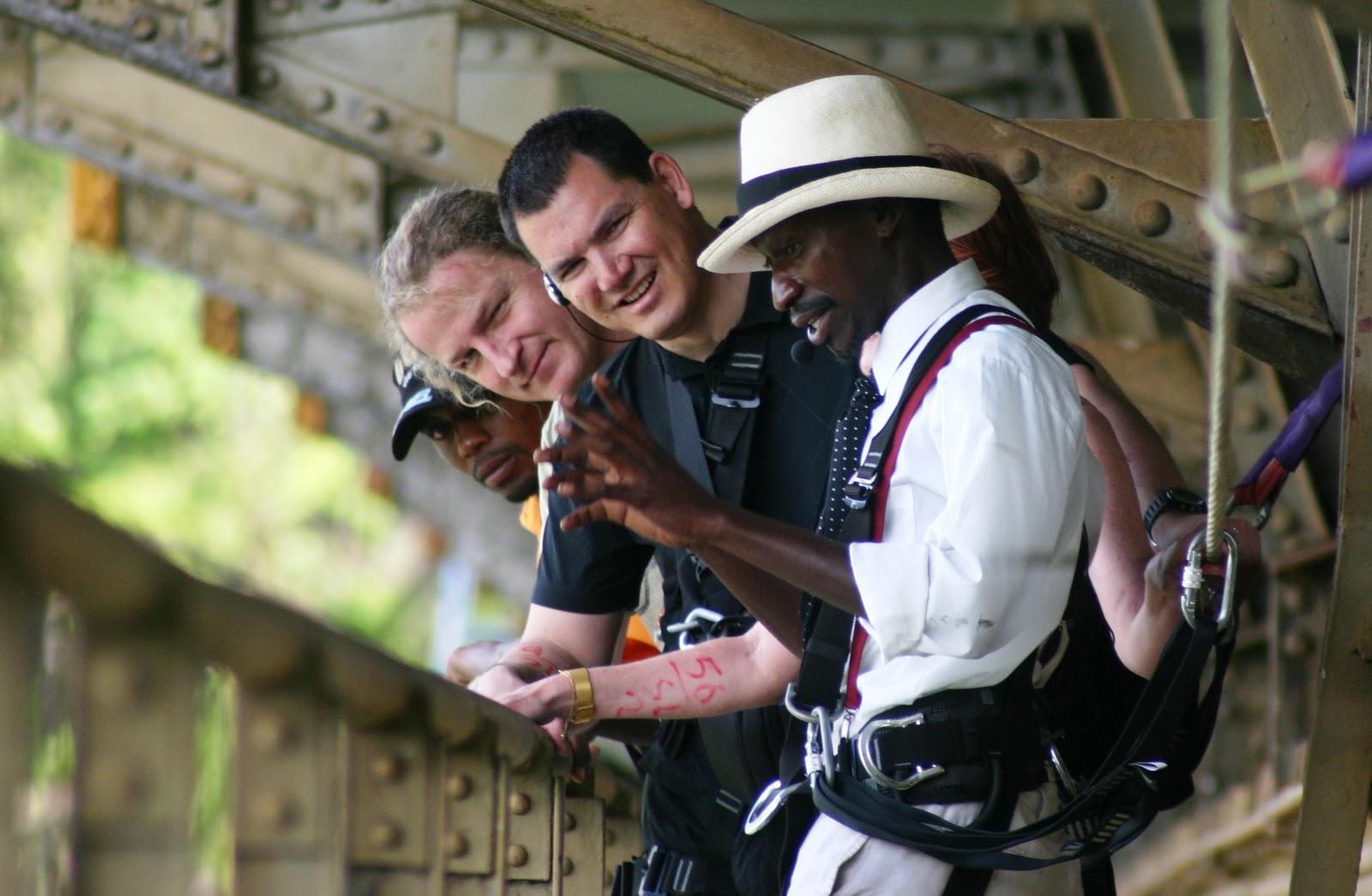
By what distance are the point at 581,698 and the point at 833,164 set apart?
1142 mm

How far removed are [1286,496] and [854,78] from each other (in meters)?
2.62

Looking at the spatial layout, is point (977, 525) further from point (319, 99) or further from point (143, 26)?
point (143, 26)

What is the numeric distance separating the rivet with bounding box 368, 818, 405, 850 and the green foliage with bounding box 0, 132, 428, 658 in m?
9.28

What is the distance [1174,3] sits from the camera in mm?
6457

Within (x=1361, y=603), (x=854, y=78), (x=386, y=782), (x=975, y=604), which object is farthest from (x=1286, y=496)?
(x=386, y=782)

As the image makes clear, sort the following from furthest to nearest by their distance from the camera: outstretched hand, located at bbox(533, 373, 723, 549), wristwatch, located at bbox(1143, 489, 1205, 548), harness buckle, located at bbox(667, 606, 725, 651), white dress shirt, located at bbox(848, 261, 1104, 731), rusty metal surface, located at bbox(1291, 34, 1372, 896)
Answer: harness buckle, located at bbox(667, 606, 725, 651), rusty metal surface, located at bbox(1291, 34, 1372, 896), wristwatch, located at bbox(1143, 489, 1205, 548), outstretched hand, located at bbox(533, 373, 723, 549), white dress shirt, located at bbox(848, 261, 1104, 731)

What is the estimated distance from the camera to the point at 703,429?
3.09 meters

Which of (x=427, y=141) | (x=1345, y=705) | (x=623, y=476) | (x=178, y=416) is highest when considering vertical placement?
(x=178, y=416)

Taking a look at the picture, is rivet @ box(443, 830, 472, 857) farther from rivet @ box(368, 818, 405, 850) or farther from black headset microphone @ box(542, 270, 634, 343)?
black headset microphone @ box(542, 270, 634, 343)

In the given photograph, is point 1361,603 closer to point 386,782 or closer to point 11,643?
point 386,782

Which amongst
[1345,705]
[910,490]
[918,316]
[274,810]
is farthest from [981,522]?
[1345,705]

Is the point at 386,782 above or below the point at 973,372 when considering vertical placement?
below

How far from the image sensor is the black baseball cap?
4.02 metres

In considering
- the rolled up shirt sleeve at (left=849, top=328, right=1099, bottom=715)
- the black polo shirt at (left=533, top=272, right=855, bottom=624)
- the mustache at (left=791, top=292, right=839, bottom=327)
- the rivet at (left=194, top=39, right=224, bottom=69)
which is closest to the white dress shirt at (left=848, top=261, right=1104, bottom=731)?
the rolled up shirt sleeve at (left=849, top=328, right=1099, bottom=715)
